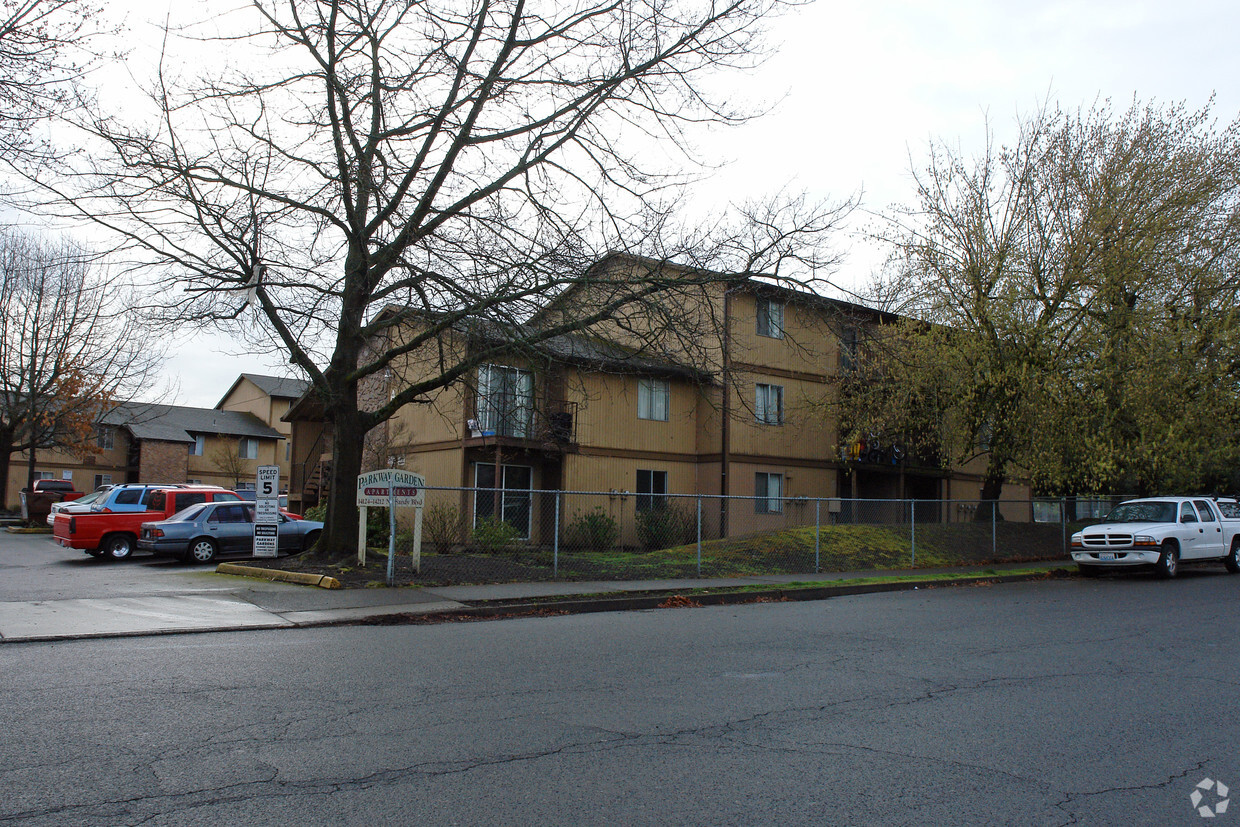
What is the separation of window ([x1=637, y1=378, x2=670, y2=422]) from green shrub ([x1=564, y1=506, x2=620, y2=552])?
4.19 metres

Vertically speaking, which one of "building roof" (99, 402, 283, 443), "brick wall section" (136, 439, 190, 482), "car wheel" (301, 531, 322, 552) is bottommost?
"car wheel" (301, 531, 322, 552)

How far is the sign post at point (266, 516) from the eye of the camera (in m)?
17.8

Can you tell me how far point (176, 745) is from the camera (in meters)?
5.39

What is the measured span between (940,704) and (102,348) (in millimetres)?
35859

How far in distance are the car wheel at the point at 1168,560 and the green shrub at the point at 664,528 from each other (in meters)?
11.2

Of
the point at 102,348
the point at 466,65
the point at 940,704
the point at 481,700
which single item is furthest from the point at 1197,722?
the point at 102,348

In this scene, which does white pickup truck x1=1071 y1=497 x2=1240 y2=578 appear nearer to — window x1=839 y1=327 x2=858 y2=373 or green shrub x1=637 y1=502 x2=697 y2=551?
window x1=839 y1=327 x2=858 y2=373

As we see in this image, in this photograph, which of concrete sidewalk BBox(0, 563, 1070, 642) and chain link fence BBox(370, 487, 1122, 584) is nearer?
concrete sidewalk BBox(0, 563, 1070, 642)

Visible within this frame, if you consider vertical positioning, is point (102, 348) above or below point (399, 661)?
above

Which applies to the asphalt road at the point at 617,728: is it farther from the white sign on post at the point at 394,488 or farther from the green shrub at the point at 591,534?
the green shrub at the point at 591,534

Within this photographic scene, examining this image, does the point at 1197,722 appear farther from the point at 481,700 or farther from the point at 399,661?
the point at 399,661

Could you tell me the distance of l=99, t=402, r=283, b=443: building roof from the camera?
1969 inches

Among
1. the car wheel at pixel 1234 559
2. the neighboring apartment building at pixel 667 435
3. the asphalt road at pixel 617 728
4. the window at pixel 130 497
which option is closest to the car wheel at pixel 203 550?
the window at pixel 130 497

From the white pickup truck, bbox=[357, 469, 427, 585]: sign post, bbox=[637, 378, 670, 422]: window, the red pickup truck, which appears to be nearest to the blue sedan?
the red pickup truck
